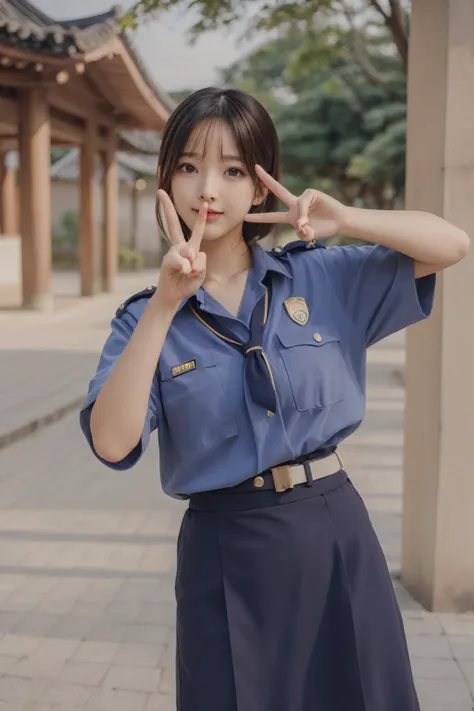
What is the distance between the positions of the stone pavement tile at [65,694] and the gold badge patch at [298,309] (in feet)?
5.90

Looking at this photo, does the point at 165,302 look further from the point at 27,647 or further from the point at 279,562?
the point at 27,647

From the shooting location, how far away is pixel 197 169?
1.52 metres

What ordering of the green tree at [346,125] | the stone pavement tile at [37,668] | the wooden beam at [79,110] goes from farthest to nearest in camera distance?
the green tree at [346,125]
the wooden beam at [79,110]
the stone pavement tile at [37,668]

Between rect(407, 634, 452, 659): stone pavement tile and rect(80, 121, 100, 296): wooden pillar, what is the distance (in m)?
15.2

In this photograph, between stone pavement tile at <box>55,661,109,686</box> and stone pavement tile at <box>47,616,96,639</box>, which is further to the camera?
stone pavement tile at <box>47,616,96,639</box>

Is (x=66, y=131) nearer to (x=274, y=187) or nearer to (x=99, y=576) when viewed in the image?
(x=99, y=576)

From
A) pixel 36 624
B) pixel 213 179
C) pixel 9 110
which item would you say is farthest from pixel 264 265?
pixel 9 110

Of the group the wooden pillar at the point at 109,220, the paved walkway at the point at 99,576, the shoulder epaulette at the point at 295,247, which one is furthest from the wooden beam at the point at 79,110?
the shoulder epaulette at the point at 295,247

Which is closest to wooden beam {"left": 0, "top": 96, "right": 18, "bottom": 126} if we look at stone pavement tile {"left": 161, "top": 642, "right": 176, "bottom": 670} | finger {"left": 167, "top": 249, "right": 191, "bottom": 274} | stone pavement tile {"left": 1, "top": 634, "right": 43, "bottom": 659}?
stone pavement tile {"left": 1, "top": 634, "right": 43, "bottom": 659}

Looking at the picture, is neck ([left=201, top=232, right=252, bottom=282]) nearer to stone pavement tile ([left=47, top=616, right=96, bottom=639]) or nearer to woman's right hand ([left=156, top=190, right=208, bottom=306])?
woman's right hand ([left=156, top=190, right=208, bottom=306])

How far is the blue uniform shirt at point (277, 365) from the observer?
1498 mm

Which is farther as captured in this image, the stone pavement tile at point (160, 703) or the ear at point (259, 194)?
the stone pavement tile at point (160, 703)

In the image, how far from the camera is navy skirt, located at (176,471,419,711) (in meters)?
1.57

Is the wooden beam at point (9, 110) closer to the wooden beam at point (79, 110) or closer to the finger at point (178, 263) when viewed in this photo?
the wooden beam at point (79, 110)
